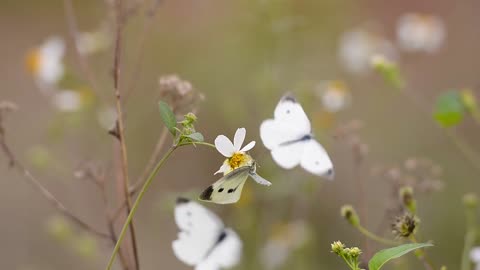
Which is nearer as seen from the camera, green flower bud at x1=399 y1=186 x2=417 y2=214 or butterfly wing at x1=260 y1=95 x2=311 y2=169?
butterfly wing at x1=260 y1=95 x2=311 y2=169

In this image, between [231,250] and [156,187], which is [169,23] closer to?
[156,187]

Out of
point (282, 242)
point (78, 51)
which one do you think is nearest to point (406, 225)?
point (78, 51)

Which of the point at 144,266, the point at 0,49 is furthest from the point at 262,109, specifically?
the point at 0,49

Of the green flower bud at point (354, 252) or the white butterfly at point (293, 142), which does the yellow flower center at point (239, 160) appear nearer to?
the white butterfly at point (293, 142)

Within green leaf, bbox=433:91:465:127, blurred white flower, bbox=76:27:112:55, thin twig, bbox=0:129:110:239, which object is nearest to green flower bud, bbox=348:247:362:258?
thin twig, bbox=0:129:110:239

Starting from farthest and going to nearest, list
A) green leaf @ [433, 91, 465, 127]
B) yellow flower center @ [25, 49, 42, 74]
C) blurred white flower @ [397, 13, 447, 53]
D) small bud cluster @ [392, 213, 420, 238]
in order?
blurred white flower @ [397, 13, 447, 53], yellow flower center @ [25, 49, 42, 74], green leaf @ [433, 91, 465, 127], small bud cluster @ [392, 213, 420, 238]

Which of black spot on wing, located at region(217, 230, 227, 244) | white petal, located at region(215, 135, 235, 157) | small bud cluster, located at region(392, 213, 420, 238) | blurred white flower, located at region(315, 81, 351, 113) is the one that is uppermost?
blurred white flower, located at region(315, 81, 351, 113)

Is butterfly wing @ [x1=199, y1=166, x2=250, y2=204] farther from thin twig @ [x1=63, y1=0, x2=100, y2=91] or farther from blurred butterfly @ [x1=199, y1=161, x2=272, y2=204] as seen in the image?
thin twig @ [x1=63, y1=0, x2=100, y2=91]

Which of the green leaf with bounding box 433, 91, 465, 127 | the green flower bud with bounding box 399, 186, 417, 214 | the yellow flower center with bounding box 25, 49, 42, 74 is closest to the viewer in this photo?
the green flower bud with bounding box 399, 186, 417, 214

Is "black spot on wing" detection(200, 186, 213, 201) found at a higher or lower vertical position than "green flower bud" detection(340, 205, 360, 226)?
higher
